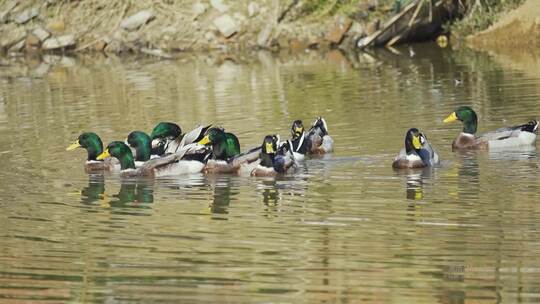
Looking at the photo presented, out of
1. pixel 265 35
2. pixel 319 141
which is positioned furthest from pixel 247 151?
pixel 265 35

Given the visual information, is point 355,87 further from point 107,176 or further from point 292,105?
point 107,176

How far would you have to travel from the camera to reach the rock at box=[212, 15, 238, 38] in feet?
110

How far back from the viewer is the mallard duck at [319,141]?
51.0 feet

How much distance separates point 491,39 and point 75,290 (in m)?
21.7

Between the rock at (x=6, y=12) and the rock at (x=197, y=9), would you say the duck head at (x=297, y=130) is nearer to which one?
the rock at (x=197, y=9)

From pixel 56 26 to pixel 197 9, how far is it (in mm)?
3745

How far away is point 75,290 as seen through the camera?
8969 millimetres

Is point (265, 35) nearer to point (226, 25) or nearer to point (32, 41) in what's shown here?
point (226, 25)

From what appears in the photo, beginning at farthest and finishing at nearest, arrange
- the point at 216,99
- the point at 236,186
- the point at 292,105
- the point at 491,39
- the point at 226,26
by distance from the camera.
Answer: the point at 226,26, the point at 491,39, the point at 216,99, the point at 292,105, the point at 236,186

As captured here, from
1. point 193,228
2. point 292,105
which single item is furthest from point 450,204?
point 292,105

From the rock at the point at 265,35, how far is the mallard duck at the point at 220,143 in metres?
17.6

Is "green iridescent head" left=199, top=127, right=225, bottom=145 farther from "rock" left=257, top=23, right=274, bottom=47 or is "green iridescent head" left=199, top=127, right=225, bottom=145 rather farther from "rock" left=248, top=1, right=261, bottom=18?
"rock" left=248, top=1, right=261, bottom=18

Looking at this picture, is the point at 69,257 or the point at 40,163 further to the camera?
the point at 40,163

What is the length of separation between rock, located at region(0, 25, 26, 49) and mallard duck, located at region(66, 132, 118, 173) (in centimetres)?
1952
